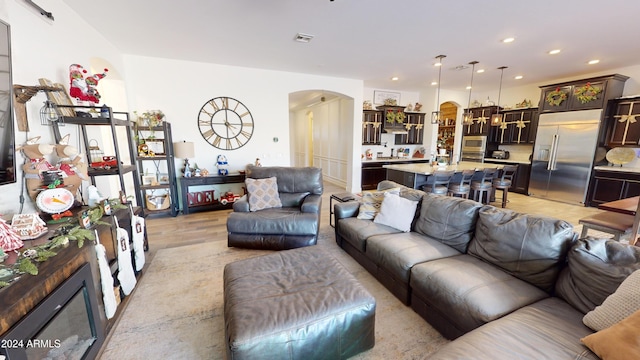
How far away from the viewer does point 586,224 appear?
2758 millimetres

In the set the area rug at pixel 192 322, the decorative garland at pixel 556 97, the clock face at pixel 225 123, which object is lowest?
the area rug at pixel 192 322

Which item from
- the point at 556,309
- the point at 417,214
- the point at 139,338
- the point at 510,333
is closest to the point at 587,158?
the point at 417,214

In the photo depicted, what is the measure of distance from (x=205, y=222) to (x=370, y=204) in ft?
9.11

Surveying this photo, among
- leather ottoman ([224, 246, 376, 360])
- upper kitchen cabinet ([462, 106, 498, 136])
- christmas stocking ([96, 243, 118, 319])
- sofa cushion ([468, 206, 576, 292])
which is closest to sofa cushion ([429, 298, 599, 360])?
sofa cushion ([468, 206, 576, 292])

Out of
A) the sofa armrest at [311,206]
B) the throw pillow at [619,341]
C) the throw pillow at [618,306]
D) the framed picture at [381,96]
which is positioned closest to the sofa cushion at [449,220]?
the throw pillow at [618,306]

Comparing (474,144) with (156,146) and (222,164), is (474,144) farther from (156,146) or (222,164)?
(156,146)

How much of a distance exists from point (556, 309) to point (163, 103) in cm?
556

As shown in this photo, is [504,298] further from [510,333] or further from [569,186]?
[569,186]

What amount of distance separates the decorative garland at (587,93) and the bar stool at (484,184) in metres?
2.42

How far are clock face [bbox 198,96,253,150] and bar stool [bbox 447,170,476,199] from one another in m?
4.05

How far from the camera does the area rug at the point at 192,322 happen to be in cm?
164

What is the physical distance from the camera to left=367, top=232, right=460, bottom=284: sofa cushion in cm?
203

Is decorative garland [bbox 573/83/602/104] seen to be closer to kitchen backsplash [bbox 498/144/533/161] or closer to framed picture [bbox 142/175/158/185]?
kitchen backsplash [bbox 498/144/533/161]

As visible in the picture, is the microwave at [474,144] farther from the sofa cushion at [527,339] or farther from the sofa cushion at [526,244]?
the sofa cushion at [527,339]
